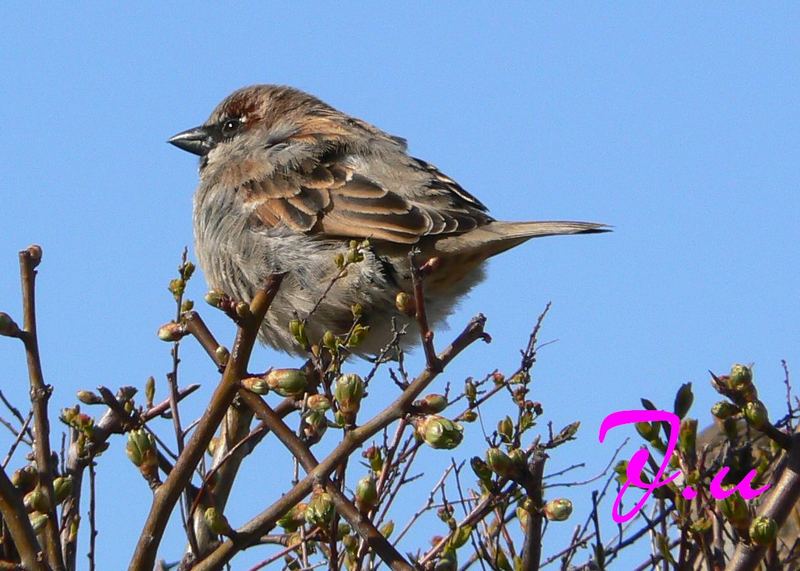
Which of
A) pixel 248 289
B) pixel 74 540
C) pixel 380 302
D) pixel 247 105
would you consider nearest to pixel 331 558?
pixel 74 540

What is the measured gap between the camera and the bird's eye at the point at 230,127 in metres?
7.19

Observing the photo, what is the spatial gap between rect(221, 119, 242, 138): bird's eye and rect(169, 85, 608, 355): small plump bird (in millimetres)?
626

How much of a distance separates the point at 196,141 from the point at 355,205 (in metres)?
1.98

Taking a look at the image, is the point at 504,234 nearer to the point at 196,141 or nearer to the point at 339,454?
the point at 196,141

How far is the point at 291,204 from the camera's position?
5.77 m

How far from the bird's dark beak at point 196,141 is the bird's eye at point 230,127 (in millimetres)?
79

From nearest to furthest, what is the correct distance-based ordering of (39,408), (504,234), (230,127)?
1. (39,408)
2. (504,234)
3. (230,127)

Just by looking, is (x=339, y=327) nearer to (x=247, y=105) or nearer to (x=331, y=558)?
(x=247, y=105)

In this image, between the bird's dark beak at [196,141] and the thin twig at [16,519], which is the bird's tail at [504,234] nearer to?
the bird's dark beak at [196,141]

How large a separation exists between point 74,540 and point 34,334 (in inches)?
18.9

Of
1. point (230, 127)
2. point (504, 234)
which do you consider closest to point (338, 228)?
point (504, 234)

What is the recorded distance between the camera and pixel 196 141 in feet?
23.8
